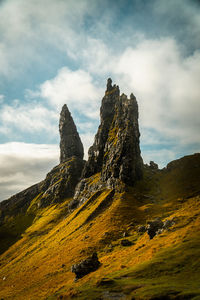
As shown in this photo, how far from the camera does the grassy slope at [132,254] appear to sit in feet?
98.8

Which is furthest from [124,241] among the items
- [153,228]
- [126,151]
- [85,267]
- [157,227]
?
[126,151]

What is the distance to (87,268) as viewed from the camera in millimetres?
49875

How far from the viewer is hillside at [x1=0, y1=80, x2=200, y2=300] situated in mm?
31875

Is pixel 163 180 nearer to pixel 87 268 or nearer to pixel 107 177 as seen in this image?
pixel 107 177

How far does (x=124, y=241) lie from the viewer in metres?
63.5

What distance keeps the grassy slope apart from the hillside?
172 mm

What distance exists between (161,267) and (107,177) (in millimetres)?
123231

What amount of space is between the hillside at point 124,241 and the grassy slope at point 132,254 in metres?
0.17

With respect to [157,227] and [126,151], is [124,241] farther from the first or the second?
[126,151]

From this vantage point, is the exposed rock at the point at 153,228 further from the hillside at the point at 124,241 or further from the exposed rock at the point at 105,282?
the exposed rock at the point at 105,282

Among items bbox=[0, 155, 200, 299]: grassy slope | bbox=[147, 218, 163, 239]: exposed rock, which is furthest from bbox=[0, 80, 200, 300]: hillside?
bbox=[147, 218, 163, 239]: exposed rock

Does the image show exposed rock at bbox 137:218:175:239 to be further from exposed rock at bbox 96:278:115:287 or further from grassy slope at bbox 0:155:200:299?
exposed rock at bbox 96:278:115:287

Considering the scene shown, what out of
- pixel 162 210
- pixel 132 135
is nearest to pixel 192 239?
pixel 162 210

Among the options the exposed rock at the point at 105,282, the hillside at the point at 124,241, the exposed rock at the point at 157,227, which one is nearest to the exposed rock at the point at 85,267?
the hillside at the point at 124,241
